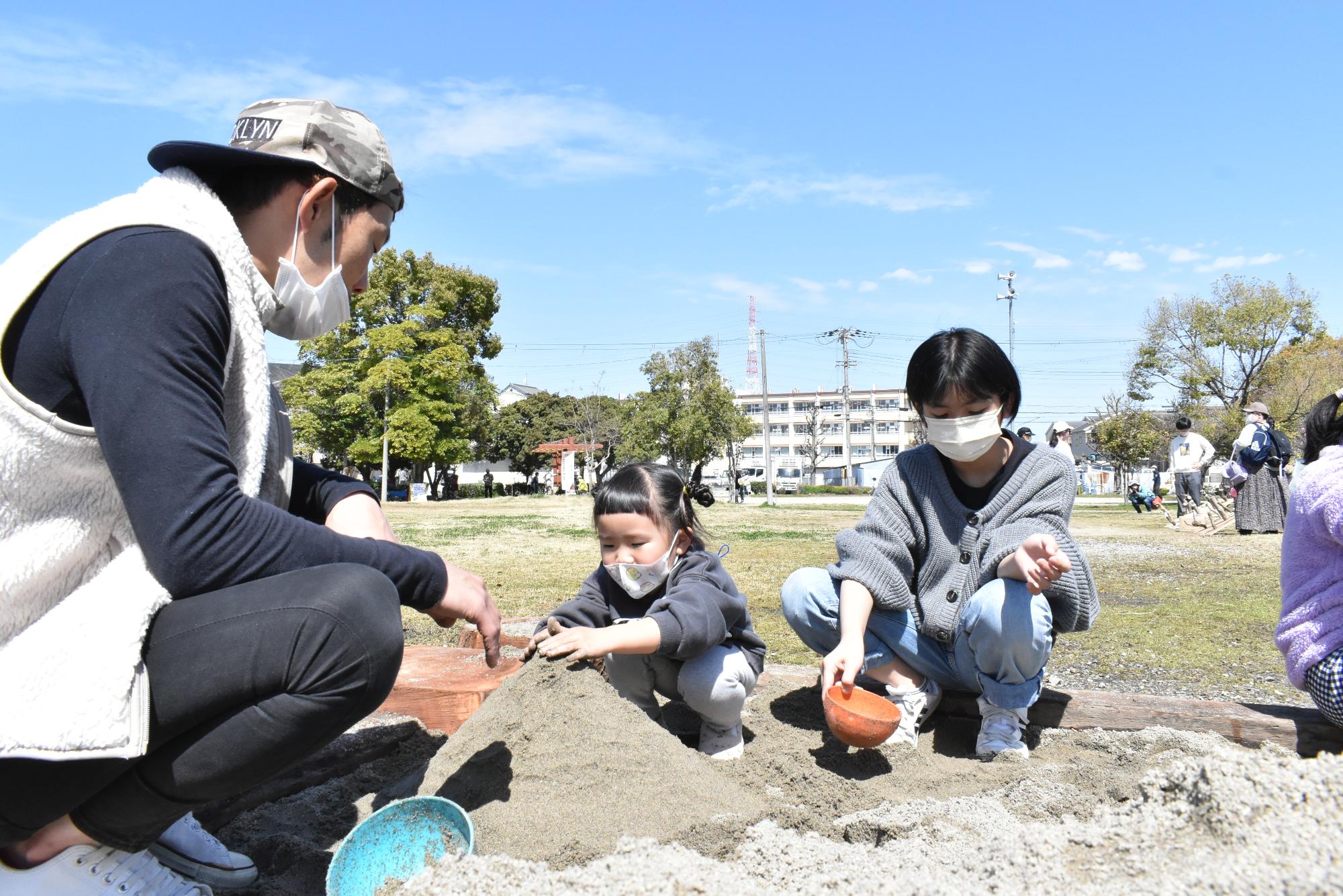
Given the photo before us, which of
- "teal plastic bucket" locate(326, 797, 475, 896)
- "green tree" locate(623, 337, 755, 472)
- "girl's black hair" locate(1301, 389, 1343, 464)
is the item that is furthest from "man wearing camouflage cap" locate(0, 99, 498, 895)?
"green tree" locate(623, 337, 755, 472)

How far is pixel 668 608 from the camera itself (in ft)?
9.18

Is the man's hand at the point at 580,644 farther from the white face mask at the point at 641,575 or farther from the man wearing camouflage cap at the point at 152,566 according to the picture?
the man wearing camouflage cap at the point at 152,566

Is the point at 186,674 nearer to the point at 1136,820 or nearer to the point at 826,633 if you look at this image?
the point at 1136,820

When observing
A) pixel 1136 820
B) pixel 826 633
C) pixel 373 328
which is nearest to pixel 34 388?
pixel 1136 820

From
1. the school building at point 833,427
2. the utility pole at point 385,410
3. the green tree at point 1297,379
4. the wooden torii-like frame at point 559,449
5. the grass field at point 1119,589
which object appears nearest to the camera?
the grass field at point 1119,589

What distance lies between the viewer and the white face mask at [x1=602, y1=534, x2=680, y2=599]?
3.01 metres

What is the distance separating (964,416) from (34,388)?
8.31 feet

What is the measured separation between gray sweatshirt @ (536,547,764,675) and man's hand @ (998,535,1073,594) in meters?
0.86

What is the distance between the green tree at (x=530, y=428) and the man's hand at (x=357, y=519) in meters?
57.8

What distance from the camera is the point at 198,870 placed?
202 centimetres

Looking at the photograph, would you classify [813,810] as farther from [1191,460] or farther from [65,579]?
[1191,460]

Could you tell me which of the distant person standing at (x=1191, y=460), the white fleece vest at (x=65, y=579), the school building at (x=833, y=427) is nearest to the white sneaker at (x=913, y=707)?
the white fleece vest at (x=65, y=579)

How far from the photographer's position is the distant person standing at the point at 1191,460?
1512cm

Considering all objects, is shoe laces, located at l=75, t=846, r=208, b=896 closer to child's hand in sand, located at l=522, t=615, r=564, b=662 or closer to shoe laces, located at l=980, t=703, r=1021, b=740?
child's hand in sand, located at l=522, t=615, r=564, b=662
